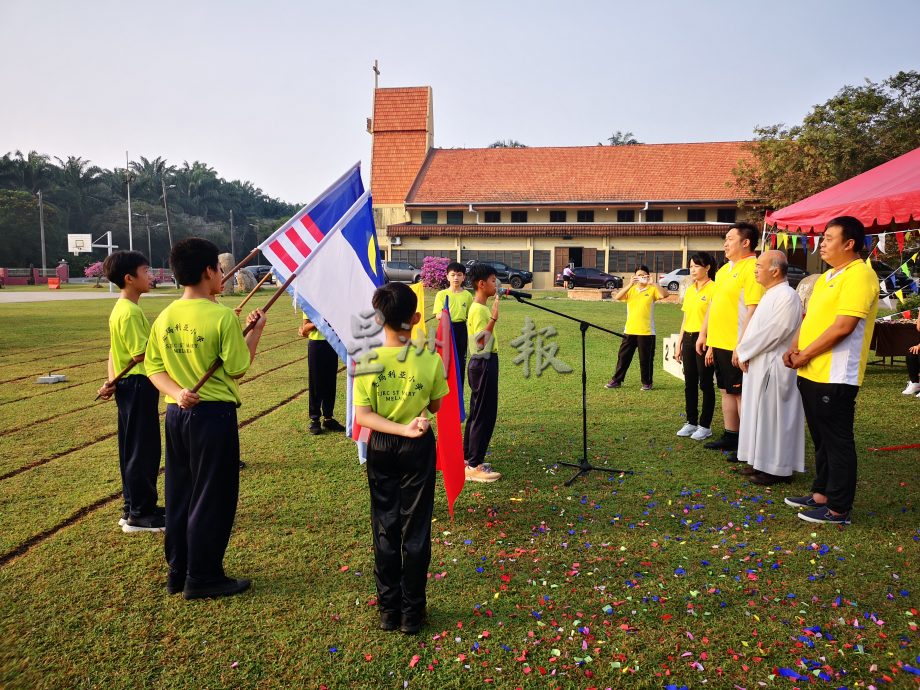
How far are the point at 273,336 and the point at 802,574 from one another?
1371 cm

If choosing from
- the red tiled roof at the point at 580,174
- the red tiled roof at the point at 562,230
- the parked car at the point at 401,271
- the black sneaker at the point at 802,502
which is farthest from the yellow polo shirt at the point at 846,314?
the red tiled roof at the point at 580,174

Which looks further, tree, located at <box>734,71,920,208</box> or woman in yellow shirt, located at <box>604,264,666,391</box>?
tree, located at <box>734,71,920,208</box>

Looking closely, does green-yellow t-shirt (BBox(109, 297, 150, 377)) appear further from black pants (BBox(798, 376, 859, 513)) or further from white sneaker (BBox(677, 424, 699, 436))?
white sneaker (BBox(677, 424, 699, 436))

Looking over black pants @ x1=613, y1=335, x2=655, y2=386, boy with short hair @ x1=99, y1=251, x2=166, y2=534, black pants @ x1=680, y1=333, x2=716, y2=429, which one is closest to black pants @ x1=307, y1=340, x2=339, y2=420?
boy with short hair @ x1=99, y1=251, x2=166, y2=534

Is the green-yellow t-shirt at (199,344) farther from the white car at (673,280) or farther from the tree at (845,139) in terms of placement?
the white car at (673,280)

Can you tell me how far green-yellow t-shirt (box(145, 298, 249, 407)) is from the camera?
312 cm

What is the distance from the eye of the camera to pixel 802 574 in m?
3.48

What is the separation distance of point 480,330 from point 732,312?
89.9 inches

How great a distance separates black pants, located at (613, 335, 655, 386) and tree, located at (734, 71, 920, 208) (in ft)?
56.0

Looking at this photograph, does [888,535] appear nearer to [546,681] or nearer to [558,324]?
[546,681]

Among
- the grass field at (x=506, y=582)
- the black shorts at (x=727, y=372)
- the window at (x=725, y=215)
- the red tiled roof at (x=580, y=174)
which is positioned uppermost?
the red tiled roof at (x=580, y=174)

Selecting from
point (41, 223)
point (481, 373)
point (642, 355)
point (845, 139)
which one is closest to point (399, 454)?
point (481, 373)

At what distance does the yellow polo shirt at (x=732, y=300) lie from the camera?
17.6ft

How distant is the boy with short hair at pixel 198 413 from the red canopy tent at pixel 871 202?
6.92m
